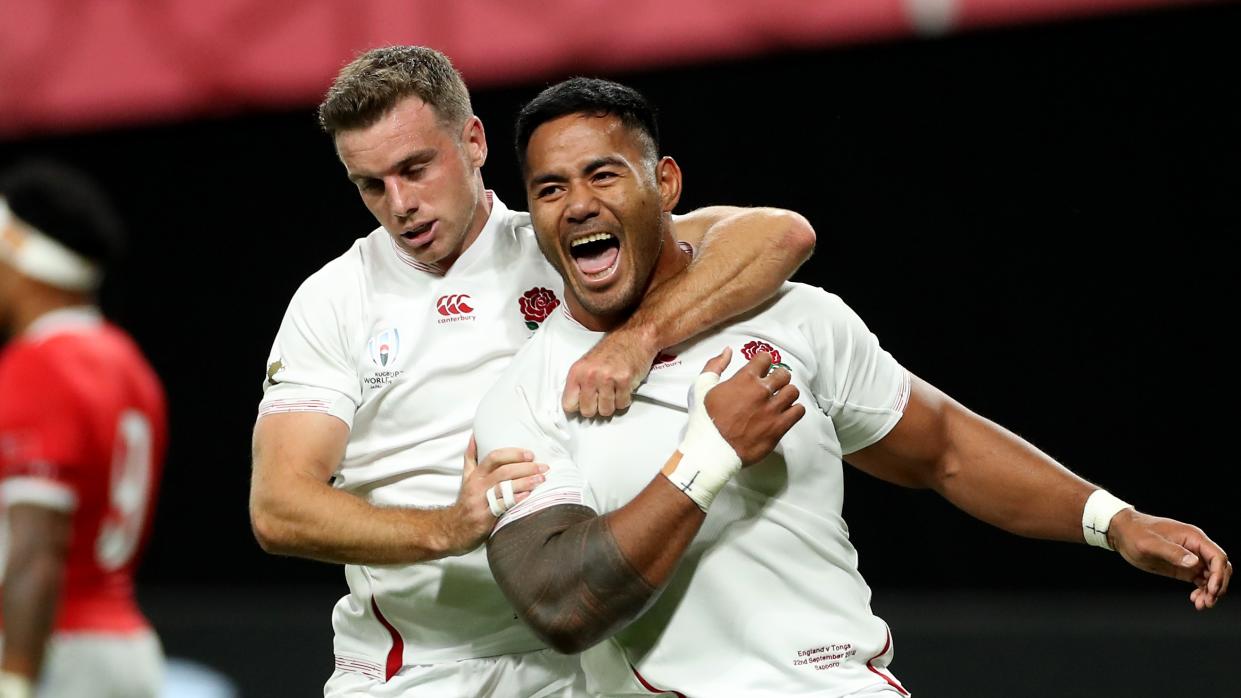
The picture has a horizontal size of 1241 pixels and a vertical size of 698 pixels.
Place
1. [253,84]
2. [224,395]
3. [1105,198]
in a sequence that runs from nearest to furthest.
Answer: [1105,198], [253,84], [224,395]

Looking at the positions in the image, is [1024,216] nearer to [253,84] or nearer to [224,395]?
[253,84]

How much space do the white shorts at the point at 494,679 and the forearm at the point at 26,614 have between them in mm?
1149

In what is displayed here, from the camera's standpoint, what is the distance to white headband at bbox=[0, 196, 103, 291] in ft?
8.39

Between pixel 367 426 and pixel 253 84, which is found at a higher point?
pixel 253 84

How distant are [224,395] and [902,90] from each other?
3.53 meters

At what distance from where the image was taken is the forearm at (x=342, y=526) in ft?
10.0

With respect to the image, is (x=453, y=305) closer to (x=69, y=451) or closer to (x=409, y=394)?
(x=409, y=394)

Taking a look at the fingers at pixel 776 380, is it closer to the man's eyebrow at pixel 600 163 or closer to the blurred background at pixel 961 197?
the man's eyebrow at pixel 600 163

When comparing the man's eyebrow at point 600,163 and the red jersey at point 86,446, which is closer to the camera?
the red jersey at point 86,446

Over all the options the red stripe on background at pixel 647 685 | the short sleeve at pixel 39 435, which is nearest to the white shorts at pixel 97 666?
the short sleeve at pixel 39 435

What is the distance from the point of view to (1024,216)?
5793 millimetres

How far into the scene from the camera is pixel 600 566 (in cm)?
274

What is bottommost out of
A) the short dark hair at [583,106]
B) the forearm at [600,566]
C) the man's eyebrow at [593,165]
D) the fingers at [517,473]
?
the forearm at [600,566]

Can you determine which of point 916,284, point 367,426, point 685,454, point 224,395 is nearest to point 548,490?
point 685,454
